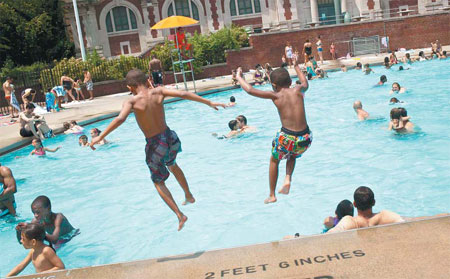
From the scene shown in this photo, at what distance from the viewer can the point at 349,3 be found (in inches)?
1658

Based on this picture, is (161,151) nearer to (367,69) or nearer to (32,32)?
(367,69)

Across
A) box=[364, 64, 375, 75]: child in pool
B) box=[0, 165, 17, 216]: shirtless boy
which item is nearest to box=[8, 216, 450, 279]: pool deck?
box=[0, 165, 17, 216]: shirtless boy

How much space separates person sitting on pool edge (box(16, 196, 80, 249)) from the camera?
7.25 m

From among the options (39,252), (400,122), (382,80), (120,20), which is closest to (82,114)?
(382,80)

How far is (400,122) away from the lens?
13.1m

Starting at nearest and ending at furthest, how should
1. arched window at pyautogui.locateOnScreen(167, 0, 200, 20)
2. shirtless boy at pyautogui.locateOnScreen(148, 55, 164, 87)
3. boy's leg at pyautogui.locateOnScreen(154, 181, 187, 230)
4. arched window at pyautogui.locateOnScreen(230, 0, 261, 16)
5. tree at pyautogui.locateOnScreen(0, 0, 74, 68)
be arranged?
boy's leg at pyautogui.locateOnScreen(154, 181, 187, 230) → shirtless boy at pyautogui.locateOnScreen(148, 55, 164, 87) → tree at pyautogui.locateOnScreen(0, 0, 74, 68) → arched window at pyautogui.locateOnScreen(167, 0, 200, 20) → arched window at pyautogui.locateOnScreen(230, 0, 261, 16)

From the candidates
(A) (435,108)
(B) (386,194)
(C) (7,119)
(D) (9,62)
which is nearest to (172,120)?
(C) (7,119)

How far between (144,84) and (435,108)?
43.5ft

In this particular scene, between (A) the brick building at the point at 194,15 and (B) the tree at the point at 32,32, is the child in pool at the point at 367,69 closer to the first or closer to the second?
(A) the brick building at the point at 194,15

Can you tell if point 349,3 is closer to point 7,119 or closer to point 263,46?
point 263,46

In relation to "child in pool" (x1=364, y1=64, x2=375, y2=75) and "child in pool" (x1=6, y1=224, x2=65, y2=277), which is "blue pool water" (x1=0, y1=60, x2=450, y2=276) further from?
"child in pool" (x1=364, y1=64, x2=375, y2=75)

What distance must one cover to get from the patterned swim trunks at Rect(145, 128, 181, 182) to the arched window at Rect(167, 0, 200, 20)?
37543 millimetres

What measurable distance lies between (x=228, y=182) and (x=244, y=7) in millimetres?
33515

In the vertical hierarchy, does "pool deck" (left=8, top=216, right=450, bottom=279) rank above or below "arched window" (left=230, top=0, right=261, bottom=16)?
below
